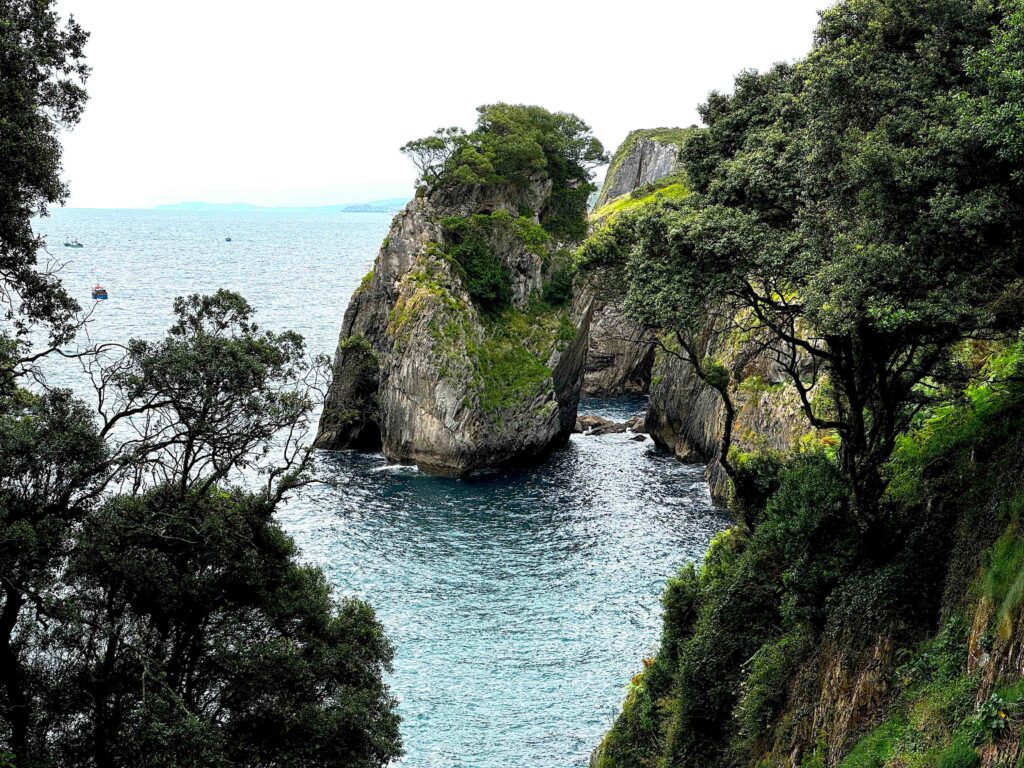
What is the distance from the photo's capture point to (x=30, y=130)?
17547 millimetres

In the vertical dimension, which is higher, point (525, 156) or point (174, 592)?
point (525, 156)

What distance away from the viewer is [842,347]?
2170cm

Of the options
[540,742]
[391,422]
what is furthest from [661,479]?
[540,742]

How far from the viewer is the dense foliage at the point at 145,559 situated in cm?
1794

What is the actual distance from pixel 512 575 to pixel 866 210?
3596 cm

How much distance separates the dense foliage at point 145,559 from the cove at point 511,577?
39.2ft

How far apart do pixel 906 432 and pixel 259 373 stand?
19273 millimetres

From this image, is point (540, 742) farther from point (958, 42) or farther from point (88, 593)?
point (958, 42)

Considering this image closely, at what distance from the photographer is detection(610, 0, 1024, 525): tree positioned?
647 inches

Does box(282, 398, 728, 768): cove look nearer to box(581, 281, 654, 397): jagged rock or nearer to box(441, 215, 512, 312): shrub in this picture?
box(441, 215, 512, 312): shrub

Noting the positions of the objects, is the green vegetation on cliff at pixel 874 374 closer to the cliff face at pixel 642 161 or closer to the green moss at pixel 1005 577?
the green moss at pixel 1005 577

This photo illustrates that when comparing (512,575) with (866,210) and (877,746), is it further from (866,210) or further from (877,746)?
(866,210)

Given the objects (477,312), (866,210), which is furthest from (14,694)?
(477,312)

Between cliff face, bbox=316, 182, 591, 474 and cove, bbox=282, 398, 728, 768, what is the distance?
9.34 ft
